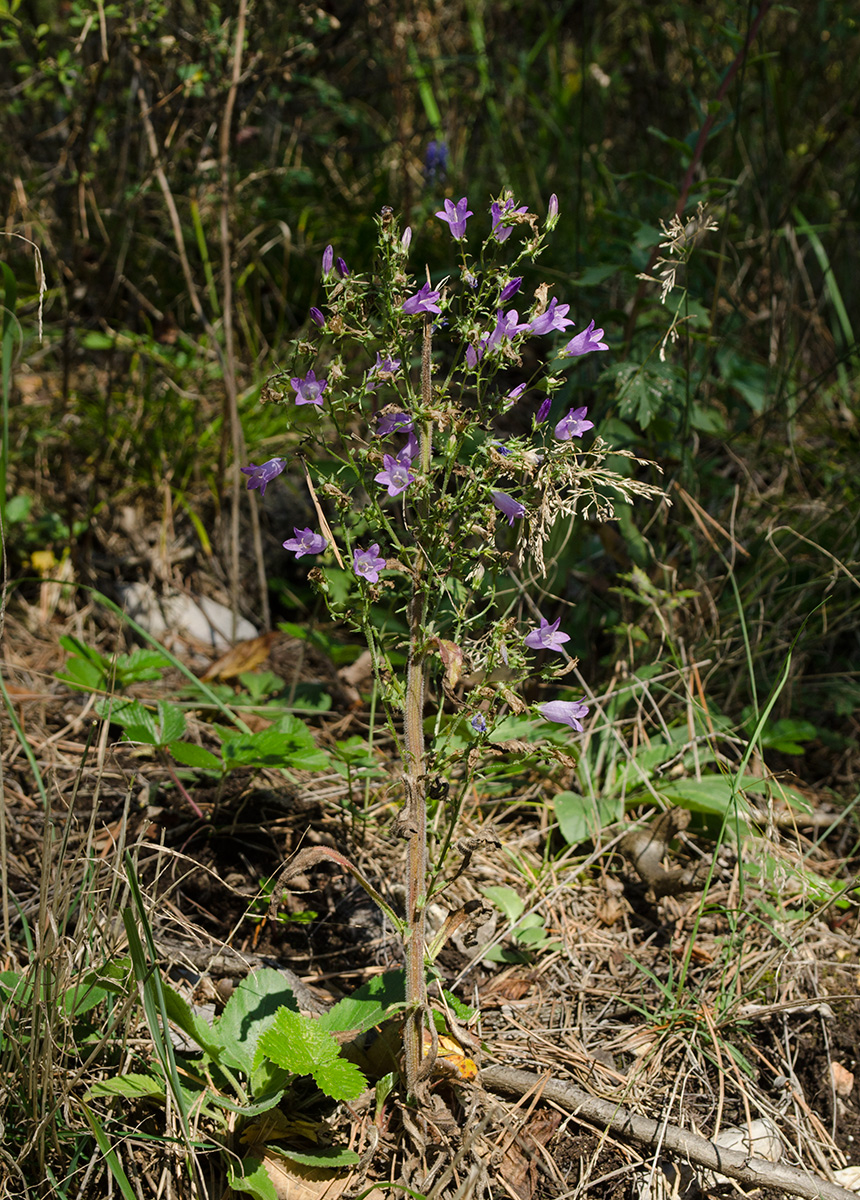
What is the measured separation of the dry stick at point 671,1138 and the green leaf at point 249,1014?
377mm

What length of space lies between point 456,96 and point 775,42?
4.84ft

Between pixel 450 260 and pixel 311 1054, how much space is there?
267cm

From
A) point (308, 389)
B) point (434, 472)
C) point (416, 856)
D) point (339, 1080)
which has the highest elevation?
point (308, 389)

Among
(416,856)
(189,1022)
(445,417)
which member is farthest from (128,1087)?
(445,417)

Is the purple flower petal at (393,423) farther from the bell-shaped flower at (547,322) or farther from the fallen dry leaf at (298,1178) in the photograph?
the fallen dry leaf at (298,1178)

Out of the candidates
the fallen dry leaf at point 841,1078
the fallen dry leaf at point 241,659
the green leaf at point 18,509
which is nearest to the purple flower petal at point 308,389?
the fallen dry leaf at point 241,659

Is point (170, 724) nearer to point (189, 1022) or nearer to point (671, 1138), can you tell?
point (189, 1022)

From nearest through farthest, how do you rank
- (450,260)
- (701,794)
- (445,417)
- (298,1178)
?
(445,417) < (298,1178) < (701,794) < (450,260)

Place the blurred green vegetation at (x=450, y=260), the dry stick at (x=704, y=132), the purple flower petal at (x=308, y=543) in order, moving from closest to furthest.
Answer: the purple flower petal at (x=308, y=543) → the dry stick at (x=704, y=132) → the blurred green vegetation at (x=450, y=260)

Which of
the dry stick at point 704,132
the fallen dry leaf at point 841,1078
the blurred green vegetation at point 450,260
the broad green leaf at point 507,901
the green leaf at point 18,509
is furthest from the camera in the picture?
the green leaf at point 18,509

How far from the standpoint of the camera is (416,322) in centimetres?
138

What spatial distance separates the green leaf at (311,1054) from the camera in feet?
4.27

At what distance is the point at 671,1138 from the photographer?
1.48 metres

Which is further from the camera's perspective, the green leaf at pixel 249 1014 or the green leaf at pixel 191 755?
the green leaf at pixel 191 755
